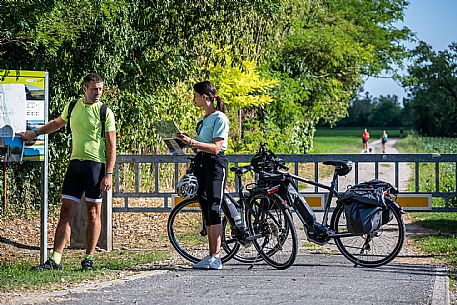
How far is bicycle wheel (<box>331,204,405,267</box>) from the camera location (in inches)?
381

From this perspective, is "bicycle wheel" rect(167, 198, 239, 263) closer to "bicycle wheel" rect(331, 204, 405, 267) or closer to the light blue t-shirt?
the light blue t-shirt

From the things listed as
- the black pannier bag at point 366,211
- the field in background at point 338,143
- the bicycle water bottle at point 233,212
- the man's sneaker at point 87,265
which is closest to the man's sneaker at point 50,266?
the man's sneaker at point 87,265

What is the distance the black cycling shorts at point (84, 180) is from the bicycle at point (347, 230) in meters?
1.73

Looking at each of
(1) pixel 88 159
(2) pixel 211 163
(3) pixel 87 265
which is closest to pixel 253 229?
(2) pixel 211 163

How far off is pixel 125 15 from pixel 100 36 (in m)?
0.49

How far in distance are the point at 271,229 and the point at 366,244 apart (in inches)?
40.4

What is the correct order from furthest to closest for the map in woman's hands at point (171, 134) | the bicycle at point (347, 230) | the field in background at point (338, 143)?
the field in background at point (338, 143), the bicycle at point (347, 230), the map in woman's hands at point (171, 134)

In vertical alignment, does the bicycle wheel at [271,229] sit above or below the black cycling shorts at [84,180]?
below

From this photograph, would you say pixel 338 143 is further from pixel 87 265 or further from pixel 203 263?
pixel 87 265

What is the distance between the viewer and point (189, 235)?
36.4 ft

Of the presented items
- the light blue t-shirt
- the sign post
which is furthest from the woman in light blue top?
the sign post

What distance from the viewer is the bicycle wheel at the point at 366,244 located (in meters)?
9.67

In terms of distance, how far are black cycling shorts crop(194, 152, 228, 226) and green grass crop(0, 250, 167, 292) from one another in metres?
1.01

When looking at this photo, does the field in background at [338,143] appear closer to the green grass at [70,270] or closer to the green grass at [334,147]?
the green grass at [334,147]
